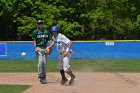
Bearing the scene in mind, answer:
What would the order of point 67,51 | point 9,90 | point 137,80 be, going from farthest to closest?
point 137,80 < point 67,51 < point 9,90

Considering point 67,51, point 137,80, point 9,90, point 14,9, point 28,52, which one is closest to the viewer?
point 9,90

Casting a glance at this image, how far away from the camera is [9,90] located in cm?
1125

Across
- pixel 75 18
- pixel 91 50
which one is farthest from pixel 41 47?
pixel 75 18

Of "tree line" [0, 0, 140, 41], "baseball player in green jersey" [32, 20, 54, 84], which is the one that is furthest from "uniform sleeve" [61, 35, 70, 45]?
"tree line" [0, 0, 140, 41]

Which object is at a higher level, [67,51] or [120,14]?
[67,51]

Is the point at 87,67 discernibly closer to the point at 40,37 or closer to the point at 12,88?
the point at 40,37

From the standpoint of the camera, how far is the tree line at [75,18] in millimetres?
39844

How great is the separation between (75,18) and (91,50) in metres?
12.2

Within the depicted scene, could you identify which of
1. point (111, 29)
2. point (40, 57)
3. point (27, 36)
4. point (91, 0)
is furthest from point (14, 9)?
point (40, 57)

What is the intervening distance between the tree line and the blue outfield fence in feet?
29.7

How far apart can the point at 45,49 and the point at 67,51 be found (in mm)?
916

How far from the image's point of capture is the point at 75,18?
137ft

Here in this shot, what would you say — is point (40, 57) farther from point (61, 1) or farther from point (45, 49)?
point (61, 1)

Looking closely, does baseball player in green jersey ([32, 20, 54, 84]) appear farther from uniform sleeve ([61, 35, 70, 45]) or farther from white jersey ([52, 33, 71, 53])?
uniform sleeve ([61, 35, 70, 45])
